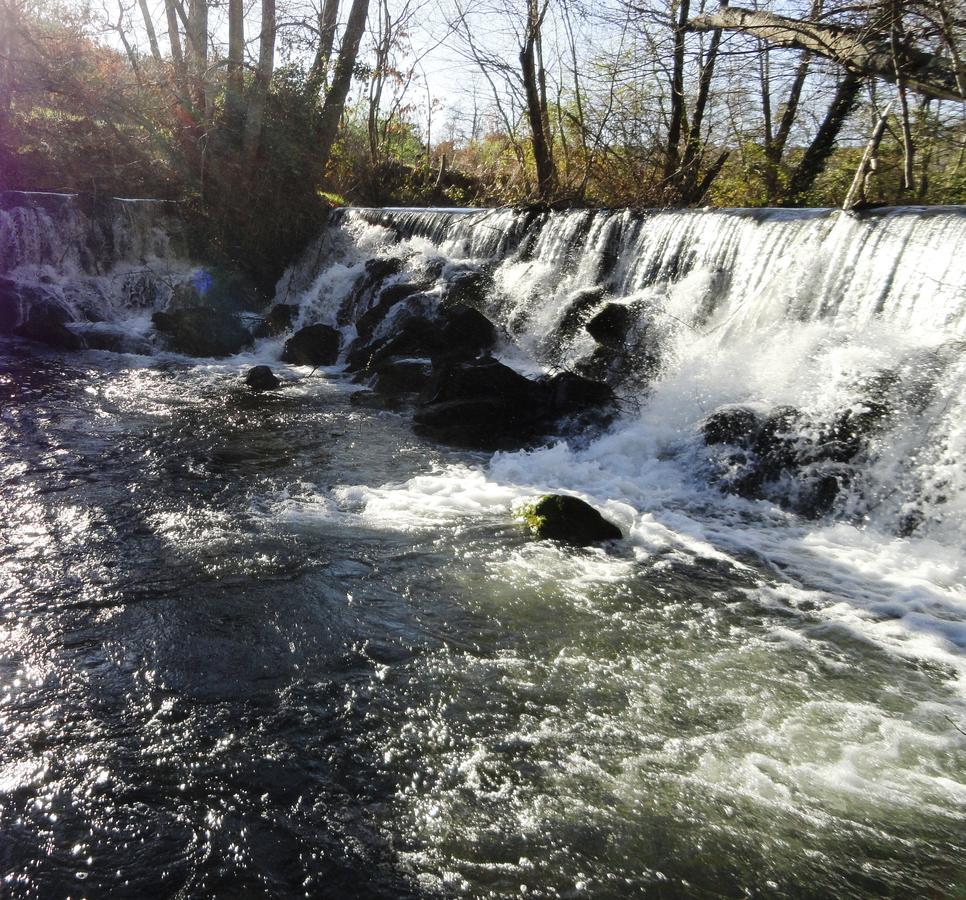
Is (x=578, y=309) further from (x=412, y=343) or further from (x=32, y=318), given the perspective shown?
(x=32, y=318)

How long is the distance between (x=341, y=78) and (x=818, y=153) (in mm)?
11218

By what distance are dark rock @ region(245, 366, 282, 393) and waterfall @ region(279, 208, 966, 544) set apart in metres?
3.66

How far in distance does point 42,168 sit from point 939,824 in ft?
64.4

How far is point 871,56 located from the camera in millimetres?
7477

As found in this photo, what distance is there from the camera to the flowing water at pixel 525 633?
272cm

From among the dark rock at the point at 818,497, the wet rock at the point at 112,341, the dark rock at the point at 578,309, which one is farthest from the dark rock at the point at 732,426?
the wet rock at the point at 112,341

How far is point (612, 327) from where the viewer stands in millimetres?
9711

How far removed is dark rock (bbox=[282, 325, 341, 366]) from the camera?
41.4ft

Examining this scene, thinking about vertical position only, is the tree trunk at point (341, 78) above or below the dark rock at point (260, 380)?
above

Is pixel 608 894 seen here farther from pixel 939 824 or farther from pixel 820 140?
pixel 820 140

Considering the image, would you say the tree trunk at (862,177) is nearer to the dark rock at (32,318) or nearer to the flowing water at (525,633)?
the flowing water at (525,633)

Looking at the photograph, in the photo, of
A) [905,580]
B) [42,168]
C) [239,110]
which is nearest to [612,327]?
[905,580]

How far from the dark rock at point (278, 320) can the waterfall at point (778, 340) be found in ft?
15.4

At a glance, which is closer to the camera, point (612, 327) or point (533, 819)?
point (533, 819)
